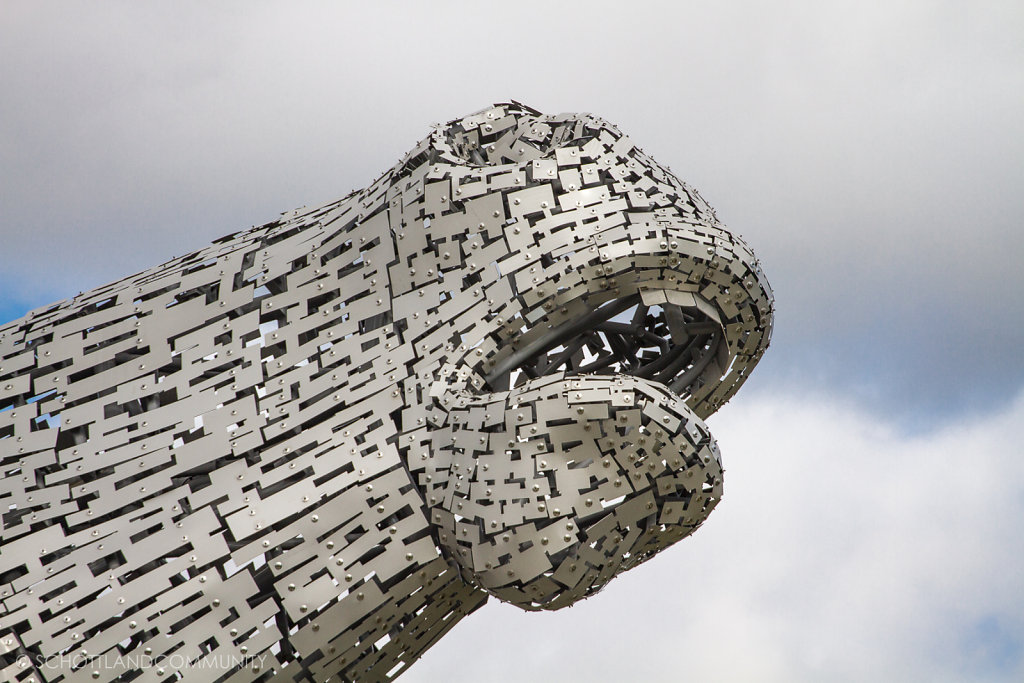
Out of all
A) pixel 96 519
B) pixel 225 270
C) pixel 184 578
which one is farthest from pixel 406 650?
pixel 225 270

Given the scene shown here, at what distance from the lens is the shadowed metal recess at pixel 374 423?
34.1 feet

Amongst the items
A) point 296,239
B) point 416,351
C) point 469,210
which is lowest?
point 416,351

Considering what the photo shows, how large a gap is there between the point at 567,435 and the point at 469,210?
2136 millimetres

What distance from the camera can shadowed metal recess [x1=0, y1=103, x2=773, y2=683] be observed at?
34.1 feet

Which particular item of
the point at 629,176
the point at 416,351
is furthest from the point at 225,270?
the point at 629,176

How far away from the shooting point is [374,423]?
10.9m

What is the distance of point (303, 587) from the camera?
34.7 feet

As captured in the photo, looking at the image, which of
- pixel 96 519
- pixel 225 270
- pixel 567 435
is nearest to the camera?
pixel 567 435

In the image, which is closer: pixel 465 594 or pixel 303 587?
pixel 303 587

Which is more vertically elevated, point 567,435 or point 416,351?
point 416,351

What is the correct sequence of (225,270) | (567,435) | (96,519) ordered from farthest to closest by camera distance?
(225,270)
(96,519)
(567,435)

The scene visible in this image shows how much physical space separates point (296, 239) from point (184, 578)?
2.97 metres

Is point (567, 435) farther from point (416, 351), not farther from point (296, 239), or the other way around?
point (296, 239)

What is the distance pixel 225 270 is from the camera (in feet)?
39.0
